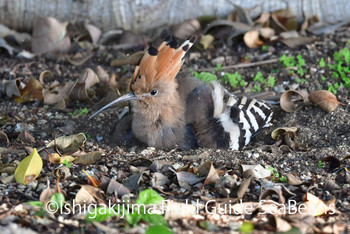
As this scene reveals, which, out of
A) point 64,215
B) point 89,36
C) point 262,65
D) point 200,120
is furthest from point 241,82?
point 64,215

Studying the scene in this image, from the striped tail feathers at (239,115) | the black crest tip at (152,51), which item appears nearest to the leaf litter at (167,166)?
the striped tail feathers at (239,115)

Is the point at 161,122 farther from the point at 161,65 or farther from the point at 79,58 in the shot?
the point at 79,58

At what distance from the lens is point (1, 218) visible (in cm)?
273

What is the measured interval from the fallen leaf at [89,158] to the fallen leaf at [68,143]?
194 millimetres

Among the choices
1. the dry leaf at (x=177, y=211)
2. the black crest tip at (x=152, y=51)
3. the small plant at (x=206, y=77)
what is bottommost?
the dry leaf at (x=177, y=211)

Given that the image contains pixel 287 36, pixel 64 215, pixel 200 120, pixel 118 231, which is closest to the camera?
pixel 118 231

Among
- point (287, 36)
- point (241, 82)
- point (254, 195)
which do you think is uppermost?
point (287, 36)

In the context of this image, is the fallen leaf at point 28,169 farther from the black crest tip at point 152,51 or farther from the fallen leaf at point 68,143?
the black crest tip at point 152,51

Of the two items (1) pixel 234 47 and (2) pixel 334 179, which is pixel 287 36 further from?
(2) pixel 334 179

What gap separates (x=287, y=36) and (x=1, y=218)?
3436 millimetres

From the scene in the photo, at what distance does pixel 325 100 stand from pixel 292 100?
0.84ft

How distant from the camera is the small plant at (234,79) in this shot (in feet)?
15.9

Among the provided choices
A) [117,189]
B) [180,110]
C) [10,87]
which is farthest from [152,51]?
[10,87]

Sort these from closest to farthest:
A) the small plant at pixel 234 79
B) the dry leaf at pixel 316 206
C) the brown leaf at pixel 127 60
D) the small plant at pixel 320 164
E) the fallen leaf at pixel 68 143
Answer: the dry leaf at pixel 316 206
the small plant at pixel 320 164
the fallen leaf at pixel 68 143
the small plant at pixel 234 79
the brown leaf at pixel 127 60
